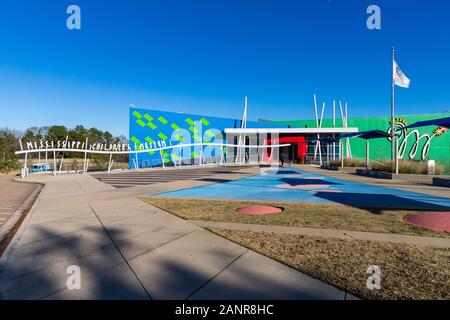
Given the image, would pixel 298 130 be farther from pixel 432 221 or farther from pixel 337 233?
pixel 337 233

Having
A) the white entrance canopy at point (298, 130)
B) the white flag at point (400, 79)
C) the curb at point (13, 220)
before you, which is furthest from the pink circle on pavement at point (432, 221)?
the white entrance canopy at point (298, 130)

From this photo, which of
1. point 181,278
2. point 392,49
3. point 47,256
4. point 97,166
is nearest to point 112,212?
point 47,256

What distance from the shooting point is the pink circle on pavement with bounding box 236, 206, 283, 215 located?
863cm

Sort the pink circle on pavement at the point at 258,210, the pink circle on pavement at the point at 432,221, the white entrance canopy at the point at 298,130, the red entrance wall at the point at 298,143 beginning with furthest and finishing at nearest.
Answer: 1. the red entrance wall at the point at 298,143
2. the white entrance canopy at the point at 298,130
3. the pink circle on pavement at the point at 258,210
4. the pink circle on pavement at the point at 432,221

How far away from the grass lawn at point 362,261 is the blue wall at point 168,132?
26310mm

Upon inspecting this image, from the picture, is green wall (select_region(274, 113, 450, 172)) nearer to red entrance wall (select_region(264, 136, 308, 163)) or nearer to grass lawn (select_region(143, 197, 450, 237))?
red entrance wall (select_region(264, 136, 308, 163))

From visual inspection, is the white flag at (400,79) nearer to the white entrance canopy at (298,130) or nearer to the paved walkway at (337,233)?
the paved walkway at (337,233)

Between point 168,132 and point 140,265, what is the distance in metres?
31.5

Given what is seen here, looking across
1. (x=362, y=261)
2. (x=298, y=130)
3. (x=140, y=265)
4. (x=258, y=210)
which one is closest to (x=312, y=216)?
(x=258, y=210)

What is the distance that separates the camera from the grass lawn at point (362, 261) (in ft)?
12.0

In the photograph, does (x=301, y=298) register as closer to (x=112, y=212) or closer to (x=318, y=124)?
(x=112, y=212)

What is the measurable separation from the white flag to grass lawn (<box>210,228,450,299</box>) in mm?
19218

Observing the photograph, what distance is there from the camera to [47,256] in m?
4.98
